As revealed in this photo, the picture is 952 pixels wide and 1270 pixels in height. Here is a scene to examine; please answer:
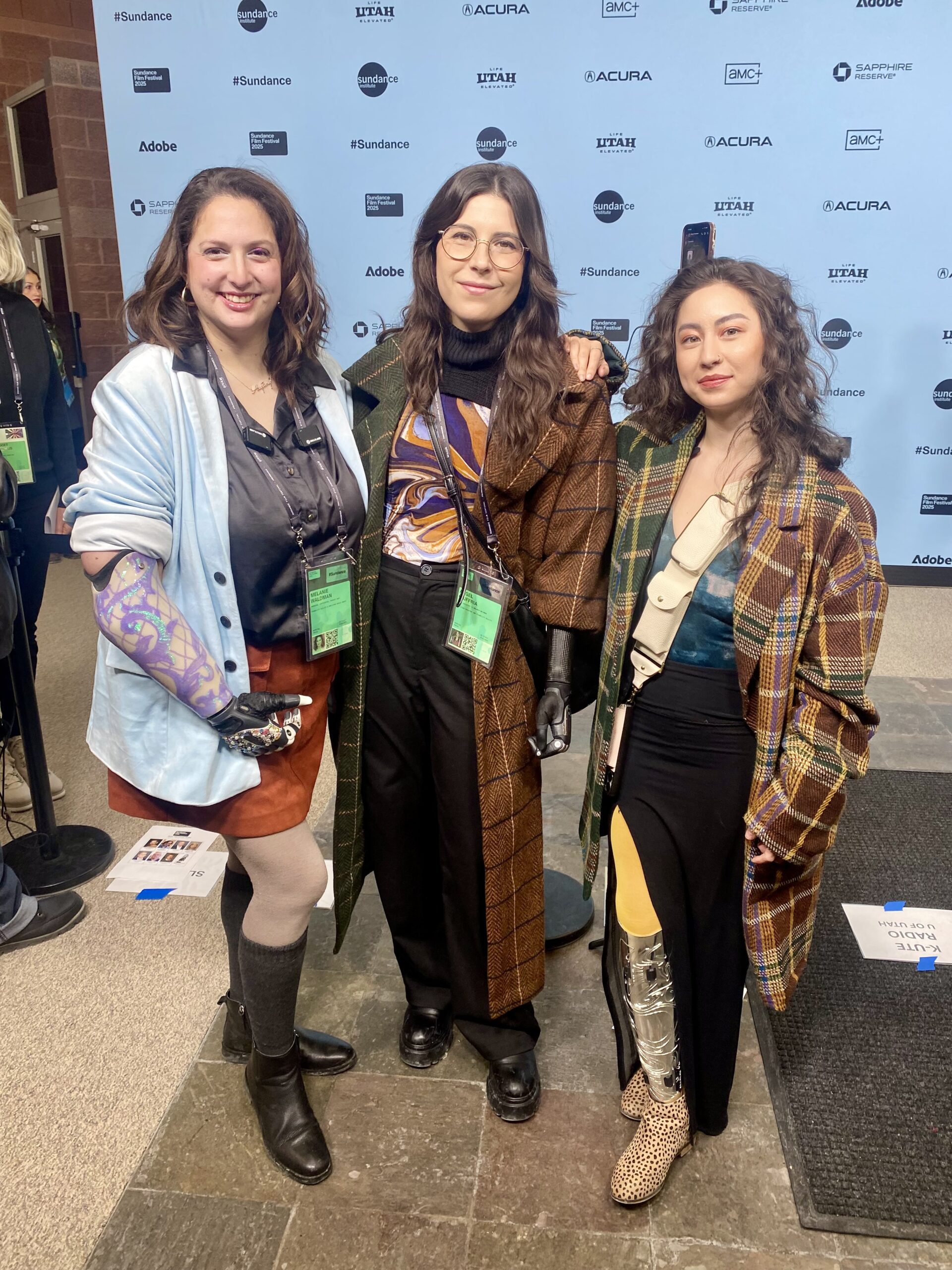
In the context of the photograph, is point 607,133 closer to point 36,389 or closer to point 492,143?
point 492,143

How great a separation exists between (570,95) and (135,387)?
3.95 m

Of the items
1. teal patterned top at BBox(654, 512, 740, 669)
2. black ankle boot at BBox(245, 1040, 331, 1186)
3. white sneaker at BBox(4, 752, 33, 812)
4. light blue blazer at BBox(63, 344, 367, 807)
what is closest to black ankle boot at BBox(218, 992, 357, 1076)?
black ankle boot at BBox(245, 1040, 331, 1186)

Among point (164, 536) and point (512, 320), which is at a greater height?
point (512, 320)

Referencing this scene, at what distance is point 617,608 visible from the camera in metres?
1.52

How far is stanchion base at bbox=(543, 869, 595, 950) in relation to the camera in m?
2.29

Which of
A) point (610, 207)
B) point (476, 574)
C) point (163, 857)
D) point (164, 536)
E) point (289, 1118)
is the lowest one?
point (163, 857)

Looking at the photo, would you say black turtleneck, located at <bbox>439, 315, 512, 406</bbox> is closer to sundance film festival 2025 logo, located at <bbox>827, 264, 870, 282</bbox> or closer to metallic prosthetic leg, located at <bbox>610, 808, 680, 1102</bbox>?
metallic prosthetic leg, located at <bbox>610, 808, 680, 1102</bbox>

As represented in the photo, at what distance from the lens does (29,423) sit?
103 inches

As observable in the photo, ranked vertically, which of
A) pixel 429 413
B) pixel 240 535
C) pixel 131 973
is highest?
pixel 429 413

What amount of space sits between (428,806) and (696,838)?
54 centimetres

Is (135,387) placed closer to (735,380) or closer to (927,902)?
(735,380)

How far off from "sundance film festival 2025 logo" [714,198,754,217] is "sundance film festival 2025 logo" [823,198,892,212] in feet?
1.20

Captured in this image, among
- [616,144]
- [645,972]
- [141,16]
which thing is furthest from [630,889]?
[141,16]

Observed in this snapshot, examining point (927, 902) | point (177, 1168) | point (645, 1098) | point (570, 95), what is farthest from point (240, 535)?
point (570, 95)
